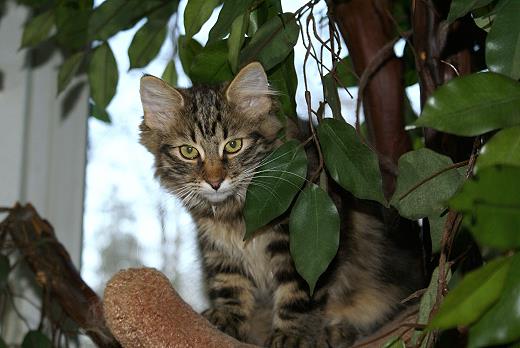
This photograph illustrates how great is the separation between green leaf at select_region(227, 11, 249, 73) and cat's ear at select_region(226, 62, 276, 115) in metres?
0.11

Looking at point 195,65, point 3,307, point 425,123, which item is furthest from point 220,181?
point 3,307

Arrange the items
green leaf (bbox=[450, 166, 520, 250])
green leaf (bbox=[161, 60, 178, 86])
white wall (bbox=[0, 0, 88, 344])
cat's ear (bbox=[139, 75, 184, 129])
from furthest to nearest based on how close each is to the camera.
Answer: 1. white wall (bbox=[0, 0, 88, 344])
2. green leaf (bbox=[161, 60, 178, 86])
3. cat's ear (bbox=[139, 75, 184, 129])
4. green leaf (bbox=[450, 166, 520, 250])

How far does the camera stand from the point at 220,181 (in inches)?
47.4

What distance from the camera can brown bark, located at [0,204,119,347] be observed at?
1240mm

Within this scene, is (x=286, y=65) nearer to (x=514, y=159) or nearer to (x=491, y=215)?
(x=514, y=159)

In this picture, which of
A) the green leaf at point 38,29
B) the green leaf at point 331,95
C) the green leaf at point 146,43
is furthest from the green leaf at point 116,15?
the green leaf at point 331,95

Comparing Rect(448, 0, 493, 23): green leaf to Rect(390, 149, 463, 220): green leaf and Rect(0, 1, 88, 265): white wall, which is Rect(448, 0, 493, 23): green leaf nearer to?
Rect(390, 149, 463, 220): green leaf

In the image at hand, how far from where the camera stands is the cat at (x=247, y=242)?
1.21 meters

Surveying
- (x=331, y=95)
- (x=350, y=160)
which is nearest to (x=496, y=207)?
(x=350, y=160)

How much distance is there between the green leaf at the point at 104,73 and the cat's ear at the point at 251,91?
269 mm

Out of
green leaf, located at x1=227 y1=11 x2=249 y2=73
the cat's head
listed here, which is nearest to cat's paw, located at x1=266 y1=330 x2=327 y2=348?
the cat's head

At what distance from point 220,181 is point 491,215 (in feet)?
2.71

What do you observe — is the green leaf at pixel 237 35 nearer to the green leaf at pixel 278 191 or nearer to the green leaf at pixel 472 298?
Answer: the green leaf at pixel 278 191

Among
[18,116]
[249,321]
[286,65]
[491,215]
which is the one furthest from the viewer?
[18,116]
